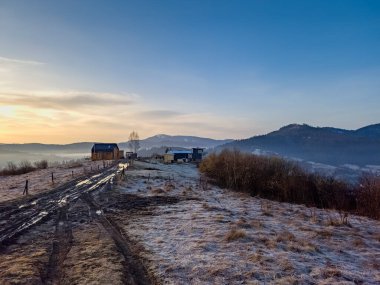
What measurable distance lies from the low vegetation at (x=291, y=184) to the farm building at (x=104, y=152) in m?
51.0

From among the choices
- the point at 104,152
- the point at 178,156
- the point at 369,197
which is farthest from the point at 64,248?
the point at 178,156

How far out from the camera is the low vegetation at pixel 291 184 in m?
24.5

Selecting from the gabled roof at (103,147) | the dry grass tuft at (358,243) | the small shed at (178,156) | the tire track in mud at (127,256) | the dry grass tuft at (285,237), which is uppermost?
the gabled roof at (103,147)

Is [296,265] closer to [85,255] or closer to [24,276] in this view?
[85,255]

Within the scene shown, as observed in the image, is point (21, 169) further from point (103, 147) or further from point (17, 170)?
point (103, 147)

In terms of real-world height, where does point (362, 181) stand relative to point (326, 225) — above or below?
above

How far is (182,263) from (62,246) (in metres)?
4.92

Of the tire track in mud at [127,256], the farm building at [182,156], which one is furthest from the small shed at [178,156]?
the tire track in mud at [127,256]

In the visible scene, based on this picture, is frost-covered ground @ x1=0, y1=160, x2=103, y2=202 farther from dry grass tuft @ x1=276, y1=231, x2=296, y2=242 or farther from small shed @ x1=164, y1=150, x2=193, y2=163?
small shed @ x1=164, y1=150, x2=193, y2=163

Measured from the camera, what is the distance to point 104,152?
3841 inches

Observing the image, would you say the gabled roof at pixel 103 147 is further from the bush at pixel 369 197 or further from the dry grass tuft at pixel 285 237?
the dry grass tuft at pixel 285 237

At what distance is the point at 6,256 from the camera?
→ 12172 mm

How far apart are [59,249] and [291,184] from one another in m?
24.2

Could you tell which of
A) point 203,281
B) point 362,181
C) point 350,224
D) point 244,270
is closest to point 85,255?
point 203,281
